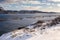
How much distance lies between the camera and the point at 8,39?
734cm

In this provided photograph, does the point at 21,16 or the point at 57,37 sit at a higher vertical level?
the point at 57,37

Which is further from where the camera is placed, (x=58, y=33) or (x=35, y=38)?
(x=58, y=33)

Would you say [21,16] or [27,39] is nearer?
[27,39]

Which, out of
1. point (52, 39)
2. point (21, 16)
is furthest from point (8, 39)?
point (21, 16)

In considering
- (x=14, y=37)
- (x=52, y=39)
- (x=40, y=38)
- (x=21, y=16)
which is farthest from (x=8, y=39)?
(x=21, y=16)

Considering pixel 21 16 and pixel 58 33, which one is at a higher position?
pixel 58 33

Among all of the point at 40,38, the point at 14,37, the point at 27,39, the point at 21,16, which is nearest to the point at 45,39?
the point at 40,38

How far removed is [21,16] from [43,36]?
73.1 ft

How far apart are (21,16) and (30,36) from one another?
874 inches

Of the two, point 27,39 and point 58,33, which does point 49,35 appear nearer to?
point 58,33

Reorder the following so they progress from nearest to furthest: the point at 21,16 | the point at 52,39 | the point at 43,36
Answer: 1. the point at 52,39
2. the point at 43,36
3. the point at 21,16

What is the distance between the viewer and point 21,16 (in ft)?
96.7

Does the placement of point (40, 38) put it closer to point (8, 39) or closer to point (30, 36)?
point (30, 36)

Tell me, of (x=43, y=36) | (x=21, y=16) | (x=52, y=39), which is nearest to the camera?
(x=52, y=39)
